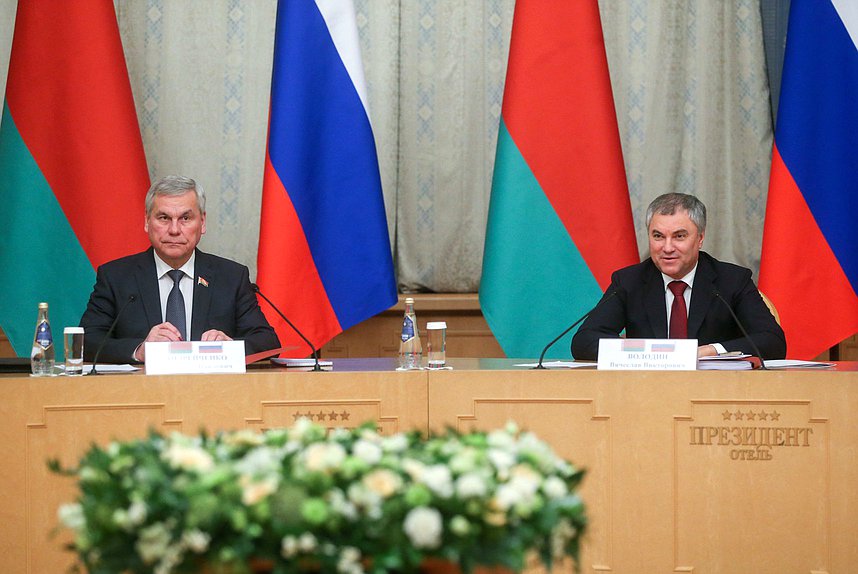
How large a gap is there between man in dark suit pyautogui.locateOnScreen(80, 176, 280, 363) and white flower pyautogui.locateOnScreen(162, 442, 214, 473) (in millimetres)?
2336

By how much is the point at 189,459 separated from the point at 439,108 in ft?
14.7

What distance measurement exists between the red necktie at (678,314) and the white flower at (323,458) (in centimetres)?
264

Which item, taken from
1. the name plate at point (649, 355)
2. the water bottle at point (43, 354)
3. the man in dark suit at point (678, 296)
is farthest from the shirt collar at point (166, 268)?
the name plate at point (649, 355)

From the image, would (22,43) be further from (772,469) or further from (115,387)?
(772,469)

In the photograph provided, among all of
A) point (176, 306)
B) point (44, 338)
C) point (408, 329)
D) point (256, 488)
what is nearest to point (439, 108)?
point (176, 306)

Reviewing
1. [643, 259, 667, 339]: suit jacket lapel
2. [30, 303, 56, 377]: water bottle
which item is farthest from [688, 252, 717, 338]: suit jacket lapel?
[30, 303, 56, 377]: water bottle

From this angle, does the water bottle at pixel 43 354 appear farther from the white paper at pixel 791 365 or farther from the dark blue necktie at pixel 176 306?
the white paper at pixel 791 365

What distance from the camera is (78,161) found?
4859 mm

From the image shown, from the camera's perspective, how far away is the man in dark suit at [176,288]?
12.7 ft

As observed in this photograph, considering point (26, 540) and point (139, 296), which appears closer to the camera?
point (26, 540)

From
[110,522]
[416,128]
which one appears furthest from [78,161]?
[110,522]

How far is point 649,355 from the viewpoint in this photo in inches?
125

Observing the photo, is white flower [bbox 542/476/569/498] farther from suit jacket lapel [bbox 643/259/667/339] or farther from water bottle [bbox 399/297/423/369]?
suit jacket lapel [bbox 643/259/667/339]

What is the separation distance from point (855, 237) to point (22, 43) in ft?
12.6
